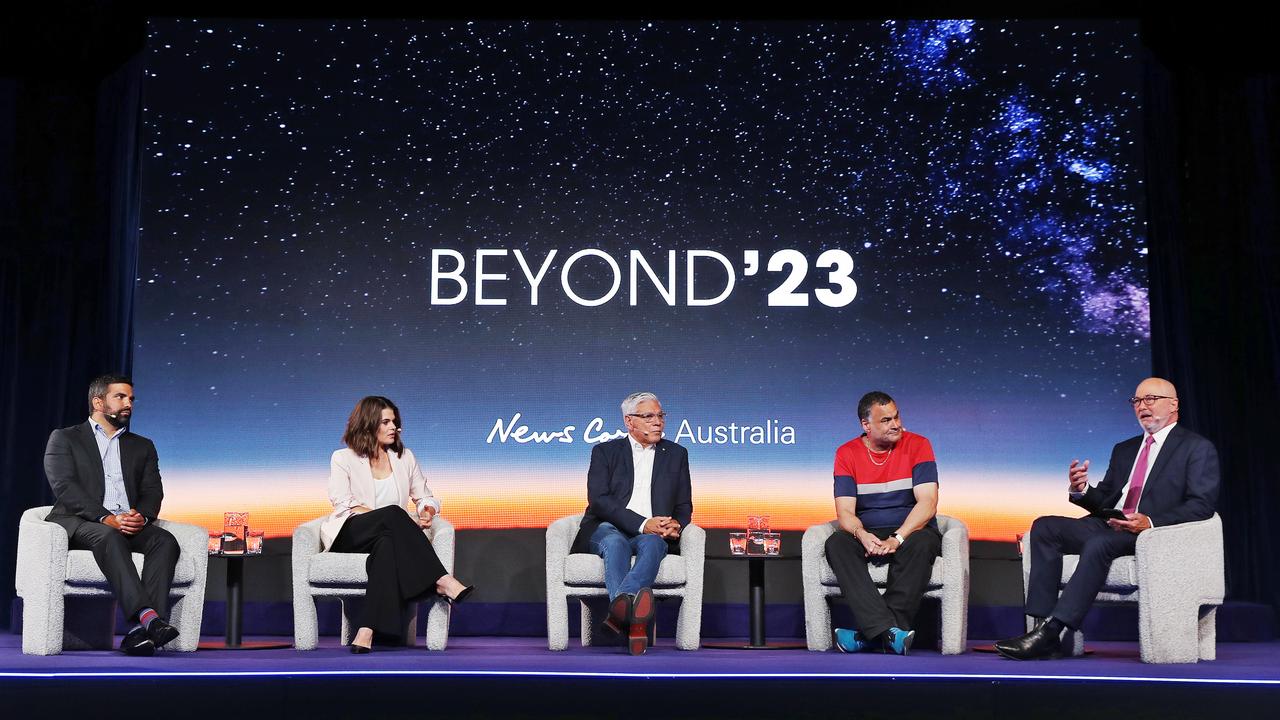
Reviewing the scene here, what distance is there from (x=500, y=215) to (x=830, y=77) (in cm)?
176

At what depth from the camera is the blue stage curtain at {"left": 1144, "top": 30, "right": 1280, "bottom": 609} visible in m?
6.37

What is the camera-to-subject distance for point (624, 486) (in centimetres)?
534

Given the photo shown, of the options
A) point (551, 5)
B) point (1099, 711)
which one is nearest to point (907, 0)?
point (551, 5)

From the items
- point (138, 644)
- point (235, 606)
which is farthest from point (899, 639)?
point (138, 644)

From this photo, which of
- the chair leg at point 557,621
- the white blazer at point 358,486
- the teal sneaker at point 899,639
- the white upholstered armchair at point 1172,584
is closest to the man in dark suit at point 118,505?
the white blazer at point 358,486

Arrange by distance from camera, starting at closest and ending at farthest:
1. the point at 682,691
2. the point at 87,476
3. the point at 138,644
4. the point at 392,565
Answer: the point at 682,691 → the point at 138,644 → the point at 392,565 → the point at 87,476

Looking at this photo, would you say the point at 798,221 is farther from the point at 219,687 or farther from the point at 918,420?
the point at 219,687

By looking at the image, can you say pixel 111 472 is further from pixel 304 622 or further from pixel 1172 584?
Result: pixel 1172 584

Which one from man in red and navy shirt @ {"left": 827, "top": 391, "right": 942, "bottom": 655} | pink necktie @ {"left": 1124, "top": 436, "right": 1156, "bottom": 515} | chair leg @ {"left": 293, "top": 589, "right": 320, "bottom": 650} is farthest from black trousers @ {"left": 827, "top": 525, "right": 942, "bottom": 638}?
chair leg @ {"left": 293, "top": 589, "right": 320, "bottom": 650}

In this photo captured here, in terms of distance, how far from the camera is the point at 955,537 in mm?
4938

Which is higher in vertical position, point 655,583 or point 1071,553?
point 1071,553

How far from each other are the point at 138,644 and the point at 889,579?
275cm

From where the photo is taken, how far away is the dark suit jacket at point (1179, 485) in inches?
188

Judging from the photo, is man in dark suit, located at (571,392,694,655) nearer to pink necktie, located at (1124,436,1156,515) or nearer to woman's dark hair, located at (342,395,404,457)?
woman's dark hair, located at (342,395,404,457)
